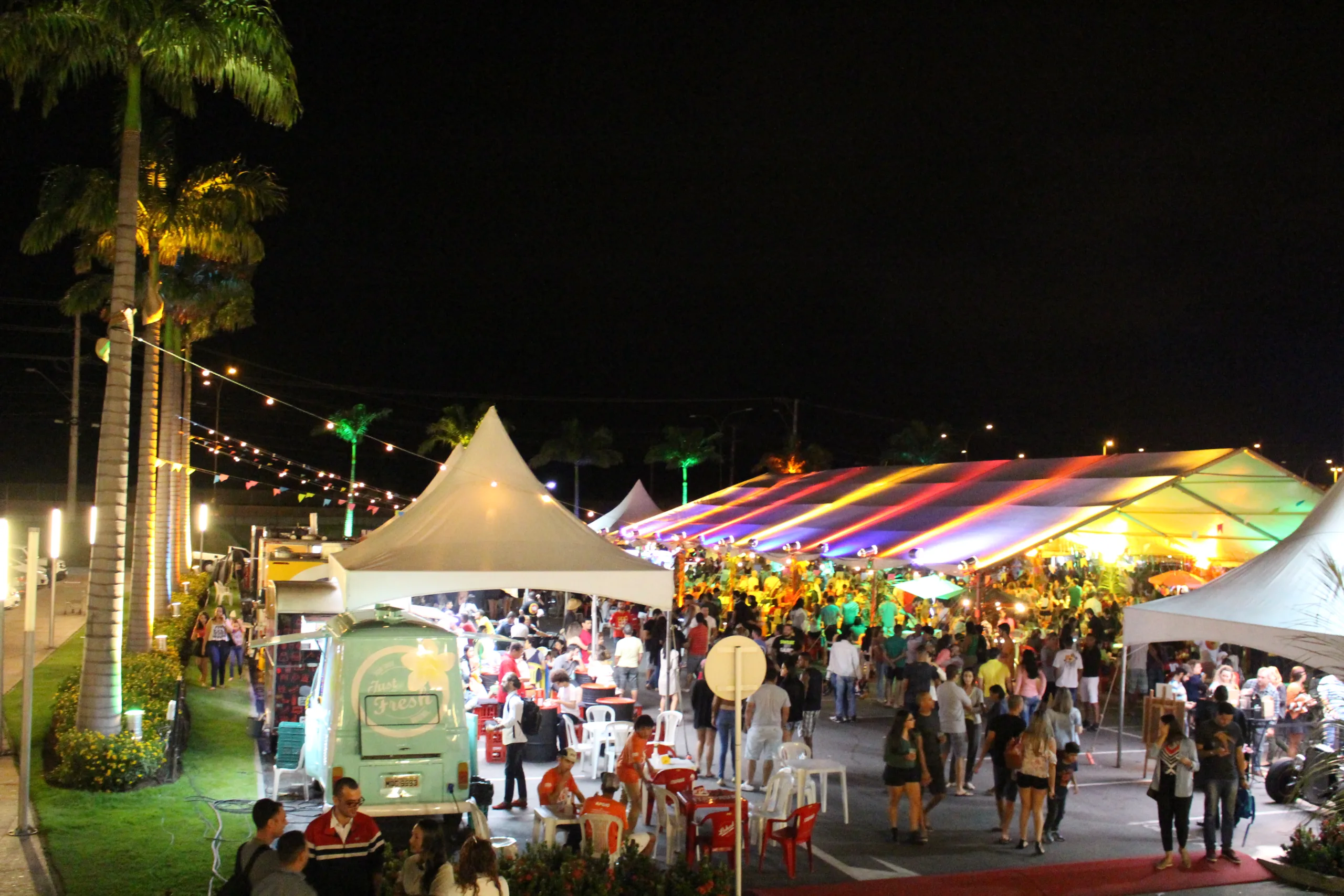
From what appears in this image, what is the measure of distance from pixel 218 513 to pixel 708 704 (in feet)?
147

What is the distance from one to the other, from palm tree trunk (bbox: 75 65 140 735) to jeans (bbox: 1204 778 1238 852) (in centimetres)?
1073

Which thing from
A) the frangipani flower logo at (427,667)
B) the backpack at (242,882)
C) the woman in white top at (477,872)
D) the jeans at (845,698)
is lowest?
the jeans at (845,698)

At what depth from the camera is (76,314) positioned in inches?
886

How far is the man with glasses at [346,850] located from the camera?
671cm

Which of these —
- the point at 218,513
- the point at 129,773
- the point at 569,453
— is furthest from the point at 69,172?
the point at 569,453

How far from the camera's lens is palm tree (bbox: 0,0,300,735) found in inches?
462

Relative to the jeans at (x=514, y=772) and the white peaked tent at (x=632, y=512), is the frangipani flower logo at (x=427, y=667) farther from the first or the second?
the white peaked tent at (x=632, y=512)

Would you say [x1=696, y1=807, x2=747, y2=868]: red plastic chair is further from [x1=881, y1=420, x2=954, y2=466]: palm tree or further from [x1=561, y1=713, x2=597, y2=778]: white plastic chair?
[x1=881, y1=420, x2=954, y2=466]: palm tree

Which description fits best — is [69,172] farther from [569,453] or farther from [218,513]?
[569,453]

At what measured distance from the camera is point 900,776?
32.9 feet

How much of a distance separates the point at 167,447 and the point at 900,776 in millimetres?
19692

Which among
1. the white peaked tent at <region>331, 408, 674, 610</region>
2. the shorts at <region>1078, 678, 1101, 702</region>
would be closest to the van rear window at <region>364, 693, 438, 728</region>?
the white peaked tent at <region>331, 408, 674, 610</region>

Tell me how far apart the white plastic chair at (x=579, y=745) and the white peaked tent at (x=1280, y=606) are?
6.12 metres

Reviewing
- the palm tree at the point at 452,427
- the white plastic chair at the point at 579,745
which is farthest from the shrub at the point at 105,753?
the palm tree at the point at 452,427
